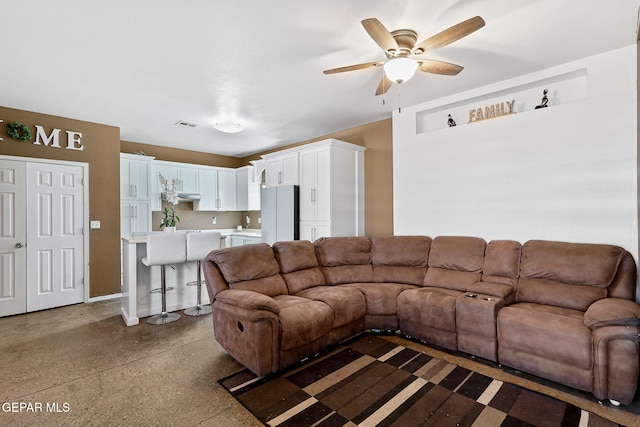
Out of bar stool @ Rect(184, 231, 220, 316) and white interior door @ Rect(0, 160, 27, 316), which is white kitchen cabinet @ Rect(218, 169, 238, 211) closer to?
bar stool @ Rect(184, 231, 220, 316)

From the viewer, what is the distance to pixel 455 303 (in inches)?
114

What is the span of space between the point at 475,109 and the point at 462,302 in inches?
94.7

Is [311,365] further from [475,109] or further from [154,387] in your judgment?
[475,109]

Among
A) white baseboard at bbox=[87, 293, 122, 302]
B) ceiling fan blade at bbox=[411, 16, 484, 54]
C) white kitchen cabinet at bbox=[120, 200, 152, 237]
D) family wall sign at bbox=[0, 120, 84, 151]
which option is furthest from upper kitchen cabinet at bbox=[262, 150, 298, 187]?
ceiling fan blade at bbox=[411, 16, 484, 54]

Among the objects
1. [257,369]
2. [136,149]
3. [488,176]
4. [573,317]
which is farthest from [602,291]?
[136,149]

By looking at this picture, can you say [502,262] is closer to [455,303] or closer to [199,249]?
[455,303]

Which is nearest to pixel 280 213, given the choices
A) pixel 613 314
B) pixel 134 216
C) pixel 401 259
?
pixel 401 259

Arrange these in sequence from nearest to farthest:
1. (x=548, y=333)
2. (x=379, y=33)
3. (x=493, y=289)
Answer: (x=379, y=33) → (x=548, y=333) → (x=493, y=289)

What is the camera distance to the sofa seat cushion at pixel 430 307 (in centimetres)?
289

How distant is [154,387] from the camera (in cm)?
234

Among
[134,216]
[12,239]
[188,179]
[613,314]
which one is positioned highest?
[188,179]

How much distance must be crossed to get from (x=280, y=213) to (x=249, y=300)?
2983 millimetres

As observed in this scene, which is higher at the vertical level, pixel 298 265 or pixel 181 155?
pixel 181 155

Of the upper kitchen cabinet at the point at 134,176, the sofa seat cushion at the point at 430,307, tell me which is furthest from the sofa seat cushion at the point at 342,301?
the upper kitchen cabinet at the point at 134,176
